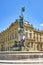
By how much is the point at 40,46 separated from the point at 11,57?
208ft

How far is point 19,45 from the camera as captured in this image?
22984mm

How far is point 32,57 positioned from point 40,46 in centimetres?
6332

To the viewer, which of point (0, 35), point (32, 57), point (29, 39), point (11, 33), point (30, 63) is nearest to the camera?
point (30, 63)

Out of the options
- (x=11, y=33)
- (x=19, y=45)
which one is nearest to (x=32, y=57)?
(x=19, y=45)

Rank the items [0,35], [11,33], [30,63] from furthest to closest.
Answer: [0,35]
[11,33]
[30,63]

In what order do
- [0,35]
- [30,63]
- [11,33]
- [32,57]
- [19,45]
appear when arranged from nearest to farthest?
[30,63], [32,57], [19,45], [11,33], [0,35]

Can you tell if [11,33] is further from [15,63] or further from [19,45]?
[15,63]

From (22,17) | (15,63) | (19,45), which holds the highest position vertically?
(22,17)

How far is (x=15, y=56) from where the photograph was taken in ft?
60.4

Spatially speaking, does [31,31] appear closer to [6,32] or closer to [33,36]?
[33,36]

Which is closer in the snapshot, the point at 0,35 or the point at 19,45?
the point at 19,45

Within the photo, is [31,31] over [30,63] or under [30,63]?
over

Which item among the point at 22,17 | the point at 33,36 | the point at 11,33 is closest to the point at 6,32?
the point at 11,33

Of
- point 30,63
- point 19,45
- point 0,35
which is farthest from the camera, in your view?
point 0,35
